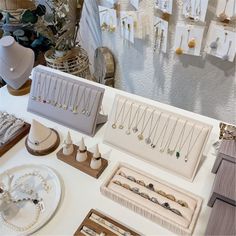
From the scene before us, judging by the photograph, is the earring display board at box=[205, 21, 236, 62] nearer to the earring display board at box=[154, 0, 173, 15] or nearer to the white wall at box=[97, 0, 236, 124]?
the white wall at box=[97, 0, 236, 124]

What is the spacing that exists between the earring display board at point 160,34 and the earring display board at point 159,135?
1.61 feet

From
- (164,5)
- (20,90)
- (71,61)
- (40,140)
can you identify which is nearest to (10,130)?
(40,140)

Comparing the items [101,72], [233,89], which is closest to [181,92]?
[233,89]

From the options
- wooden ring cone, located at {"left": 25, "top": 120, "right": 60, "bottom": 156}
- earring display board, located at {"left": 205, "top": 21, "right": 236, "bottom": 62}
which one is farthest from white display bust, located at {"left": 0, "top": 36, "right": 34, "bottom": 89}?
earring display board, located at {"left": 205, "top": 21, "right": 236, "bottom": 62}

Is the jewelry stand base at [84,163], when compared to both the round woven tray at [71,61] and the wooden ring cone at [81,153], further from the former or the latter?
the round woven tray at [71,61]

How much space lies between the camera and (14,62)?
3.15 ft

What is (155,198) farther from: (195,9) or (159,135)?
(195,9)

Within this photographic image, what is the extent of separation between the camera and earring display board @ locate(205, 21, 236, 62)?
943 millimetres

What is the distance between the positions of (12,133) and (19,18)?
88 centimetres

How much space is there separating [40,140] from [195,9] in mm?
721

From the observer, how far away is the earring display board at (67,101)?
0.84 m

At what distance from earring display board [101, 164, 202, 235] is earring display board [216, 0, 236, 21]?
0.62 meters

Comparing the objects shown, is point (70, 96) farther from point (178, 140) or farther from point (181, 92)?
point (181, 92)

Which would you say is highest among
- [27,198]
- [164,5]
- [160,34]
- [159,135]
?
[164,5]
